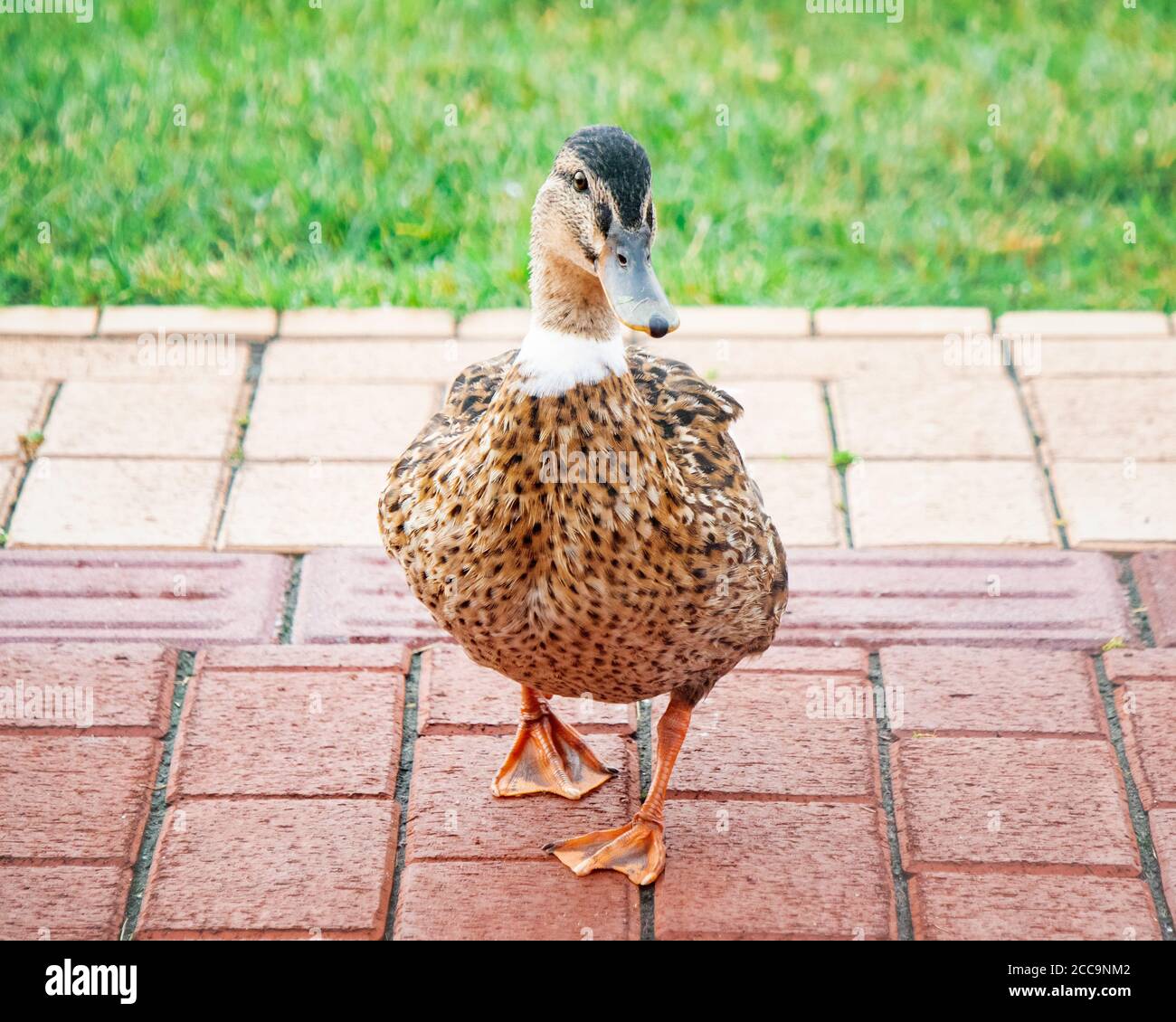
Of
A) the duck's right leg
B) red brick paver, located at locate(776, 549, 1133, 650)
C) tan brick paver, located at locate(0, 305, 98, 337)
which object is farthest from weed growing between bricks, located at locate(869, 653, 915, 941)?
tan brick paver, located at locate(0, 305, 98, 337)

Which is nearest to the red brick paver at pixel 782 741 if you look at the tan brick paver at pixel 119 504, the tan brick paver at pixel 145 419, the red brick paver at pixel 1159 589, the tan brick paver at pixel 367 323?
the red brick paver at pixel 1159 589

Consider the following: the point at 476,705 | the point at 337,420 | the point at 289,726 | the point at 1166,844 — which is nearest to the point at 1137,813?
Result: the point at 1166,844

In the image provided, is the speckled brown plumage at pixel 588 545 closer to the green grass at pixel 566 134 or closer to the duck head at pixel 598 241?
the duck head at pixel 598 241

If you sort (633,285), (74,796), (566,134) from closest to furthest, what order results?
(633,285)
(74,796)
(566,134)

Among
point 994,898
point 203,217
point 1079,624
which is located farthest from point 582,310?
point 203,217

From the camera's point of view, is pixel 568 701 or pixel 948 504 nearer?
pixel 568 701

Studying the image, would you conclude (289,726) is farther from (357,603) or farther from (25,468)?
(25,468)

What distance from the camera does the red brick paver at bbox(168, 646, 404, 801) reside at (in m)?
2.96

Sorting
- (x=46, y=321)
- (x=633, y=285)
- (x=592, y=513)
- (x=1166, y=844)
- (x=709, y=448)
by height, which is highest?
(x=633, y=285)

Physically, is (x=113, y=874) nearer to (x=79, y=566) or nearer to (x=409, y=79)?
(x=79, y=566)

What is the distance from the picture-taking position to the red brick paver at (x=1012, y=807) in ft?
9.21

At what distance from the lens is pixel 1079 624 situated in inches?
133

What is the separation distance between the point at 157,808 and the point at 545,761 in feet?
2.48

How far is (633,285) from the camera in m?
2.23
